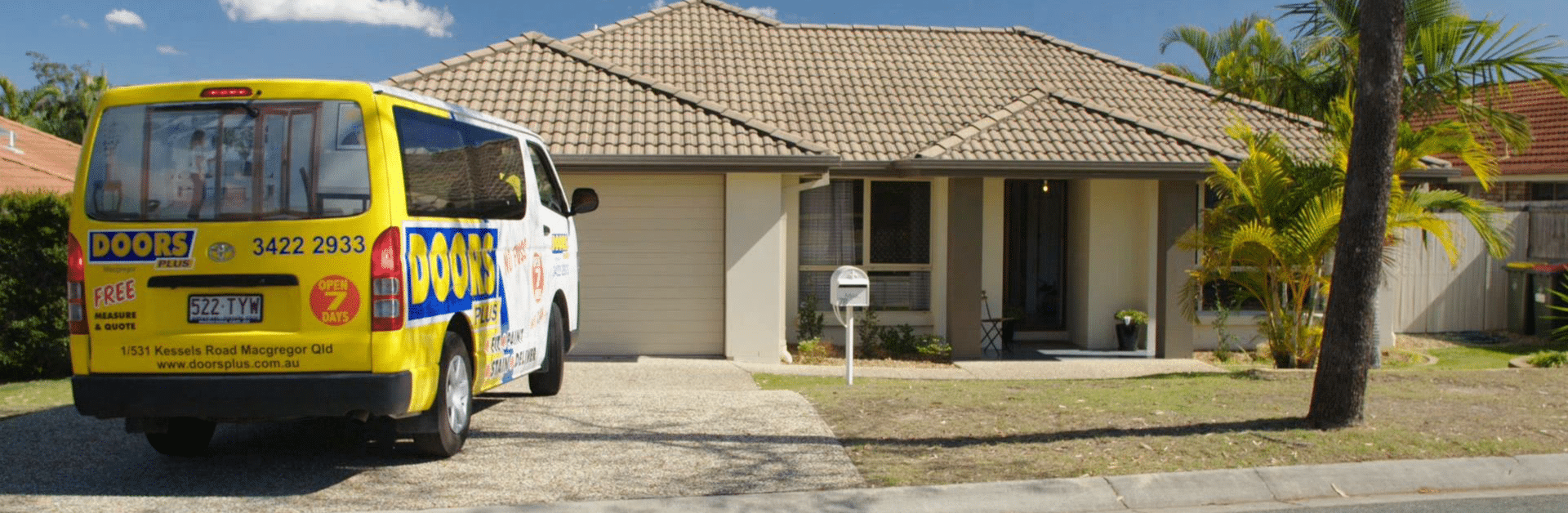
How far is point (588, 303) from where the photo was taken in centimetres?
1335

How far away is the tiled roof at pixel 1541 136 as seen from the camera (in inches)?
902

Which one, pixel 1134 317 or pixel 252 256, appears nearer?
pixel 252 256

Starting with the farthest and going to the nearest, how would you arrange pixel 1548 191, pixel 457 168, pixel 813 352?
pixel 1548 191 → pixel 813 352 → pixel 457 168

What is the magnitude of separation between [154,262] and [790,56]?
1209cm

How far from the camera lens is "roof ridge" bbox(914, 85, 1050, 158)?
13984 millimetres

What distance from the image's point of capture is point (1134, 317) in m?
15.1

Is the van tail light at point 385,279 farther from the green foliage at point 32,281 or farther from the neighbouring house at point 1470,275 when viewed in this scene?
the neighbouring house at point 1470,275

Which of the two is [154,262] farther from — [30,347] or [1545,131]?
[1545,131]

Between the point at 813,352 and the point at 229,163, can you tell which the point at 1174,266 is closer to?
the point at 813,352

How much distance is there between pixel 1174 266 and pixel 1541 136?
13.8m

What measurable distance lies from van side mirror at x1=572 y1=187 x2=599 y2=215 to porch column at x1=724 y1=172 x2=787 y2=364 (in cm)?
387

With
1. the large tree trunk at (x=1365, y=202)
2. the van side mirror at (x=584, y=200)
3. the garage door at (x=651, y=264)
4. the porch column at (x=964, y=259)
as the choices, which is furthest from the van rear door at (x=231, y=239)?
the porch column at (x=964, y=259)

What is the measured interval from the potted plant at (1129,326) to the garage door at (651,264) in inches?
202

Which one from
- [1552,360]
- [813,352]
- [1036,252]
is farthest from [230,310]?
[1552,360]
